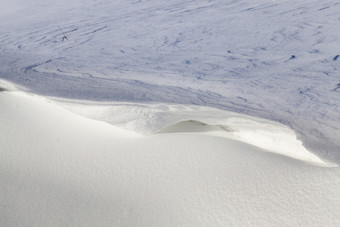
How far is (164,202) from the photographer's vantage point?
4.02 ft

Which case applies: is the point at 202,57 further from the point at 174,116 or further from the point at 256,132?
the point at 256,132

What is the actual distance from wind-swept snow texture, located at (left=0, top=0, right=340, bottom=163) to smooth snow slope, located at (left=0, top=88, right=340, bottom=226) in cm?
73

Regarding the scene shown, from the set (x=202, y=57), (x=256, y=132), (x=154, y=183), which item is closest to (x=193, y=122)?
(x=256, y=132)

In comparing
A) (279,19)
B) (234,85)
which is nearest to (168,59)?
(234,85)

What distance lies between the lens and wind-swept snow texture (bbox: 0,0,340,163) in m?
2.55

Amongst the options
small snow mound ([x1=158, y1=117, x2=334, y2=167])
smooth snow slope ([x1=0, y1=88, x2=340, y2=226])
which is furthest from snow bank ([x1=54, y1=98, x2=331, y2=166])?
smooth snow slope ([x1=0, y1=88, x2=340, y2=226])

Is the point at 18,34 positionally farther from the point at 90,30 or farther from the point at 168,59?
the point at 168,59

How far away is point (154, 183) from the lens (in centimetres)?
130

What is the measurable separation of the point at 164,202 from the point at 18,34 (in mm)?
4340

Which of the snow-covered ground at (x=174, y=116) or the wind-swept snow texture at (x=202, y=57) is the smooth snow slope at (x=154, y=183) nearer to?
the snow-covered ground at (x=174, y=116)

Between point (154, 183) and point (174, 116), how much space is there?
3.82 ft

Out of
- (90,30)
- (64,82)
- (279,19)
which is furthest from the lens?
(90,30)

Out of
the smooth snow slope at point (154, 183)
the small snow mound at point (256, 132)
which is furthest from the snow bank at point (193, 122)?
the smooth snow slope at point (154, 183)

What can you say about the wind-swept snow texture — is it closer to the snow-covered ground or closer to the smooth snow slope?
the snow-covered ground
